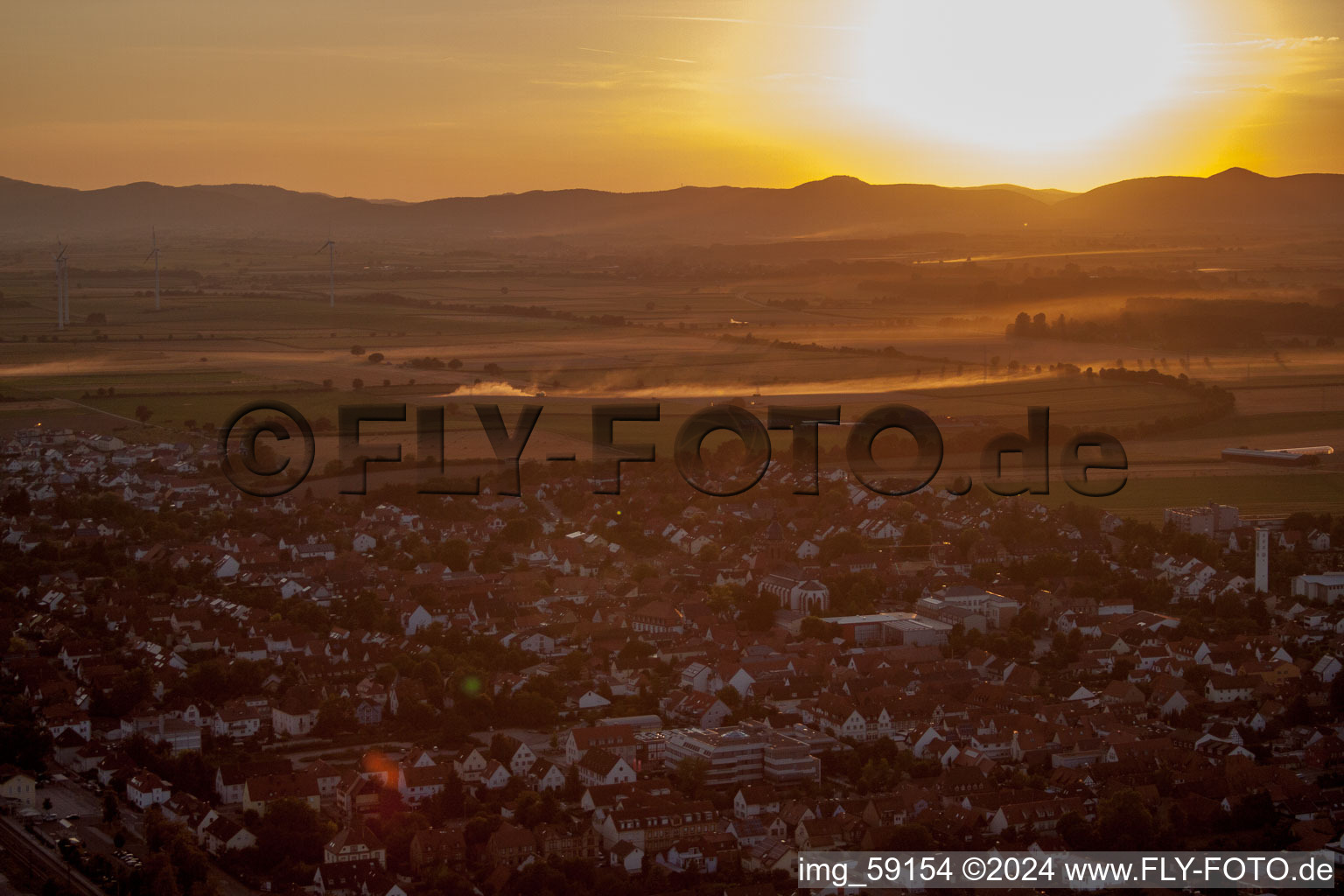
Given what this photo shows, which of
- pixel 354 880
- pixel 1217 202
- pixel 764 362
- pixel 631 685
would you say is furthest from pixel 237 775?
pixel 1217 202

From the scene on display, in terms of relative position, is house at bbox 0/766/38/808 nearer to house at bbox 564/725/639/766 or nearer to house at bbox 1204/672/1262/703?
house at bbox 564/725/639/766

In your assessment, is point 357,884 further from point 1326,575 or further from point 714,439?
point 714,439

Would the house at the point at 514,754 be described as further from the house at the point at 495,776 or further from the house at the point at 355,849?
the house at the point at 355,849

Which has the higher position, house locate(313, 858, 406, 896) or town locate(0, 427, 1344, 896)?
town locate(0, 427, 1344, 896)

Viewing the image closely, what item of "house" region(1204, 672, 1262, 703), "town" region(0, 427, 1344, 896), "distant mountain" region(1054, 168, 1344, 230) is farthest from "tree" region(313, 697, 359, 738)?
"distant mountain" region(1054, 168, 1344, 230)

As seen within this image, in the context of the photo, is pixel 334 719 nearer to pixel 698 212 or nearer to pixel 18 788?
pixel 18 788

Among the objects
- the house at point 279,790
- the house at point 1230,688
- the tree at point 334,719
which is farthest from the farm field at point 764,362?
the house at point 279,790
